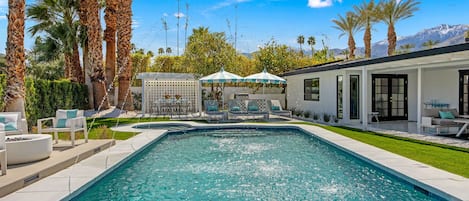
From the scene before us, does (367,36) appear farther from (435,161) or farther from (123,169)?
(123,169)

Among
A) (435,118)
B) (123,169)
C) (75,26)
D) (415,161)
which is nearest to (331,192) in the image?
(415,161)

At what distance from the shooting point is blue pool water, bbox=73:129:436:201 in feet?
17.0

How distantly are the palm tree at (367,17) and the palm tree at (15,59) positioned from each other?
2516 cm

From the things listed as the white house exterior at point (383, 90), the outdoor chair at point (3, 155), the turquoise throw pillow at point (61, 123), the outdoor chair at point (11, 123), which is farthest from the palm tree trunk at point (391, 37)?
the outdoor chair at point (3, 155)

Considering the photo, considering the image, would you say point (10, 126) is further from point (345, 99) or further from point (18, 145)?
point (345, 99)

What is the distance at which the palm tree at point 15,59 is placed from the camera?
9719 mm

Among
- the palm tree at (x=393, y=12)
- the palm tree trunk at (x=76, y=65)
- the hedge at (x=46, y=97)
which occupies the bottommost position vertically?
the hedge at (x=46, y=97)

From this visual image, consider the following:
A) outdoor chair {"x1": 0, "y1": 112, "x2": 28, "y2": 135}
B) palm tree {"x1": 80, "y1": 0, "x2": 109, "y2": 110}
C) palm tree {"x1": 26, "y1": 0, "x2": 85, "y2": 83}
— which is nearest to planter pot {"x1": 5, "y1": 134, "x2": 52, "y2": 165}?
outdoor chair {"x1": 0, "y1": 112, "x2": 28, "y2": 135}

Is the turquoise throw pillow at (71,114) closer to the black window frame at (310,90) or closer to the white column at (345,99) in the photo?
the white column at (345,99)

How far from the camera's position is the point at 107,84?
769 inches

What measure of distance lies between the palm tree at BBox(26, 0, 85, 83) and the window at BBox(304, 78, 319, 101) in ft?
43.2

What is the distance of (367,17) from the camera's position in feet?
93.7

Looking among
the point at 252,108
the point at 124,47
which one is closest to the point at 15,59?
the point at 124,47

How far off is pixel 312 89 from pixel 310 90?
22cm
